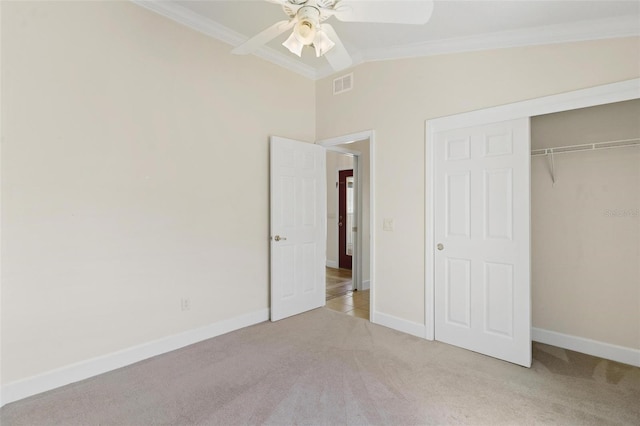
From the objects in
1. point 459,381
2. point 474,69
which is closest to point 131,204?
point 459,381

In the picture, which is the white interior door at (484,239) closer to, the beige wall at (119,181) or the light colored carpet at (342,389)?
the light colored carpet at (342,389)

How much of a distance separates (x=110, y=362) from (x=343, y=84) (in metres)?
3.58

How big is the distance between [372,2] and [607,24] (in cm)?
187

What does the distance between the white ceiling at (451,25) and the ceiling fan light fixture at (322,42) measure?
3.55 feet

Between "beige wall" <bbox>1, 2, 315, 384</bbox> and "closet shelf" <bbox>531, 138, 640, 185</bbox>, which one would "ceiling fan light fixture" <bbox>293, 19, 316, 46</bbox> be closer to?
"beige wall" <bbox>1, 2, 315, 384</bbox>

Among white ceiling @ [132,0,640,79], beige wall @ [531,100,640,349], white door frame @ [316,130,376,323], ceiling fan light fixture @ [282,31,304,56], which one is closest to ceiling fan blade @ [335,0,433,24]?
ceiling fan light fixture @ [282,31,304,56]

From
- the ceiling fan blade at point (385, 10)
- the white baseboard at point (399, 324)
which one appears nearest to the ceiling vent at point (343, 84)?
the ceiling fan blade at point (385, 10)

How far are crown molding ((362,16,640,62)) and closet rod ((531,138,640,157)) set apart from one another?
84cm

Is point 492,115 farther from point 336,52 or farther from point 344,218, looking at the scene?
point 344,218

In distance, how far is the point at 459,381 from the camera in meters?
2.37

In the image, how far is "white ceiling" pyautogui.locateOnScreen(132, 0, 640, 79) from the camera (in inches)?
88.0

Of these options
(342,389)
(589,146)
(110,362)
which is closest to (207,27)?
(110,362)

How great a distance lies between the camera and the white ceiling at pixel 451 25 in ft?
7.33

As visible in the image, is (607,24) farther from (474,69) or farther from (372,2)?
(372,2)
